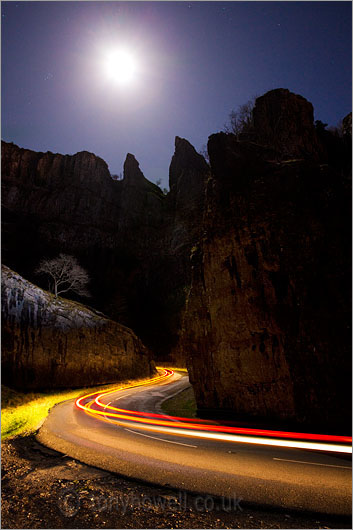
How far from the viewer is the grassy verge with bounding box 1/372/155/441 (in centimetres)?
1298

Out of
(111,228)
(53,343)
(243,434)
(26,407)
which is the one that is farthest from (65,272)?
(243,434)

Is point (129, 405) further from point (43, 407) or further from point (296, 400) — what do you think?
point (296, 400)

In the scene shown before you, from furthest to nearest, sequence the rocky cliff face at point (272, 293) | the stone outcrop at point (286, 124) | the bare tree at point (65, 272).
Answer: the bare tree at point (65, 272), the stone outcrop at point (286, 124), the rocky cliff face at point (272, 293)

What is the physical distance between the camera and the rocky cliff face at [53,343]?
79.0 feet

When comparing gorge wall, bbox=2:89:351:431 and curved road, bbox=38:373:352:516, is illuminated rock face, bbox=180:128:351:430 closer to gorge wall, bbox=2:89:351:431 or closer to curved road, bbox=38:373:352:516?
gorge wall, bbox=2:89:351:431

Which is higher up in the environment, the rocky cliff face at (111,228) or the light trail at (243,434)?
the rocky cliff face at (111,228)

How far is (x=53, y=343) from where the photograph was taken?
86.3 ft

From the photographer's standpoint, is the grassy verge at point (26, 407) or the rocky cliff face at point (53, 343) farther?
the rocky cliff face at point (53, 343)

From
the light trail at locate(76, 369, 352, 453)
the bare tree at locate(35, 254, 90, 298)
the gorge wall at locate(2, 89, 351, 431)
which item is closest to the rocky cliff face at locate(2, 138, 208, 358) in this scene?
the bare tree at locate(35, 254, 90, 298)

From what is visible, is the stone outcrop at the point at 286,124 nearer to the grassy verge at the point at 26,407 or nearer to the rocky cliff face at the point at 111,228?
the grassy verge at the point at 26,407

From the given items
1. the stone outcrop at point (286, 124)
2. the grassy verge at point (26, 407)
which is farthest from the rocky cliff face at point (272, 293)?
the grassy verge at point (26, 407)

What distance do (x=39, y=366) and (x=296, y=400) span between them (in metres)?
24.4

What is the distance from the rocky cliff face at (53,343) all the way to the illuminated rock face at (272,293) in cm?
1766

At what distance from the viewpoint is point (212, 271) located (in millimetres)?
14719
